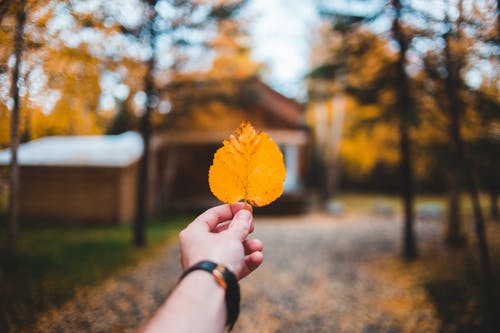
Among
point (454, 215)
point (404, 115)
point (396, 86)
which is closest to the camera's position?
point (404, 115)

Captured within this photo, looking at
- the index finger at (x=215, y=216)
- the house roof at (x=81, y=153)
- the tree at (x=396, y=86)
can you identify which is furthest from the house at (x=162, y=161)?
the index finger at (x=215, y=216)

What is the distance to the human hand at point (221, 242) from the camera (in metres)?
0.95

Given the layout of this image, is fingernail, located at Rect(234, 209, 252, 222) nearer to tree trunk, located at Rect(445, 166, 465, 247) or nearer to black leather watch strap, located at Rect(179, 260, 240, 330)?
black leather watch strap, located at Rect(179, 260, 240, 330)

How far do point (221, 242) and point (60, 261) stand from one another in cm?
764

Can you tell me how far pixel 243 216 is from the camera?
1089 millimetres

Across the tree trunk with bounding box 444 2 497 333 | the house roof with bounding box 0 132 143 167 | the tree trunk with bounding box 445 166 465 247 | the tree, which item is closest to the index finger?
the tree trunk with bounding box 444 2 497 333

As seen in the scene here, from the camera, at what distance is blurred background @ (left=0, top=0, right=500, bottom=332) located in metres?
4.08

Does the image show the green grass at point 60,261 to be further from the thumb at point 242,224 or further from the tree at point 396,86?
the tree at point 396,86

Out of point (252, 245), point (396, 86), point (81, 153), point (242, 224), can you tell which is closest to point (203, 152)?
point (81, 153)

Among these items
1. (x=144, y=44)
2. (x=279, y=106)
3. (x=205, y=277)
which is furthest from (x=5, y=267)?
(x=279, y=106)

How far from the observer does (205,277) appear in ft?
2.79

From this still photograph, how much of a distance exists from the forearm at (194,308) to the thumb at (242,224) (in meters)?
0.21

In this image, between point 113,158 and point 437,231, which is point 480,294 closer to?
point 437,231

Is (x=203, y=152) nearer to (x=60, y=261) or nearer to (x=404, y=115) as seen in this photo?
(x=60, y=261)
